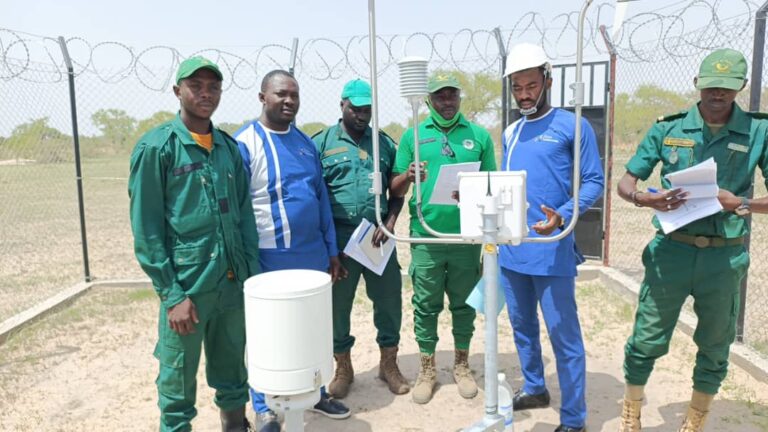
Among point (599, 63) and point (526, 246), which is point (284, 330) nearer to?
point (526, 246)

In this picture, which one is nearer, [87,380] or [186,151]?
[186,151]

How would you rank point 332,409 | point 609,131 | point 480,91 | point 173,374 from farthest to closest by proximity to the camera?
point 480,91
point 609,131
point 332,409
point 173,374

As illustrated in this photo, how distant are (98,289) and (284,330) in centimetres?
517

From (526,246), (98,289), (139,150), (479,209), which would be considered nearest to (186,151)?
(139,150)

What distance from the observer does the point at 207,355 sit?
9.59ft

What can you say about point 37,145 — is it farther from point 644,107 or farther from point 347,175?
point 644,107

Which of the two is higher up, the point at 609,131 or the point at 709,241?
Answer: the point at 609,131

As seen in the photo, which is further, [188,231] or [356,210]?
[356,210]

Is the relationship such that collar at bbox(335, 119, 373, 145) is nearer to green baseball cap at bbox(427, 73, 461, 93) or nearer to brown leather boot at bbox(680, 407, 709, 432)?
green baseball cap at bbox(427, 73, 461, 93)

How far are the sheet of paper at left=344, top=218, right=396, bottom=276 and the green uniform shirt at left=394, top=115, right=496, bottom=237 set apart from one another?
0.27m

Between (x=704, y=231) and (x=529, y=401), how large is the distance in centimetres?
150

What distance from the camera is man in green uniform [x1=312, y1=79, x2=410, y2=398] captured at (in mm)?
3576

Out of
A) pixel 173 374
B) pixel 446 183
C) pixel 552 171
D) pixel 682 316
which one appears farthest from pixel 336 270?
pixel 682 316

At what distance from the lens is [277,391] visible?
200 cm
